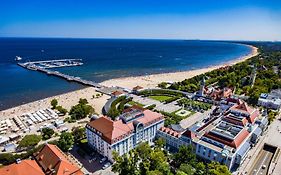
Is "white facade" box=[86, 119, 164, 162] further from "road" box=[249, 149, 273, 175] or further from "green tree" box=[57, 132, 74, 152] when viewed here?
"road" box=[249, 149, 273, 175]

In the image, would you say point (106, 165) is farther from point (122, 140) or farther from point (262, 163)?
point (262, 163)

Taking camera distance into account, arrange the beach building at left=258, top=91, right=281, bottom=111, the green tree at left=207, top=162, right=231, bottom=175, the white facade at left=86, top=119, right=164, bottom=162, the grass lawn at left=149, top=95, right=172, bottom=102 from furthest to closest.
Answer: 1. the grass lawn at left=149, top=95, right=172, bottom=102
2. the beach building at left=258, top=91, right=281, bottom=111
3. the white facade at left=86, top=119, right=164, bottom=162
4. the green tree at left=207, top=162, right=231, bottom=175

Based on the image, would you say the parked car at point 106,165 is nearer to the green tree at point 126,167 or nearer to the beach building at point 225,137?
the green tree at point 126,167

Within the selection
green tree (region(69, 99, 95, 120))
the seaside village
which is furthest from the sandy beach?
the seaside village

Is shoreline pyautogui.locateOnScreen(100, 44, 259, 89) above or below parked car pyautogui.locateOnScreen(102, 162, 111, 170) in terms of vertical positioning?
above

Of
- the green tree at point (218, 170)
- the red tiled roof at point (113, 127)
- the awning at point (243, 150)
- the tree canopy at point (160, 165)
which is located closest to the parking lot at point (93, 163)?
the tree canopy at point (160, 165)

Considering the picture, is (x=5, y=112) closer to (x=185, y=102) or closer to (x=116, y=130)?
(x=116, y=130)
